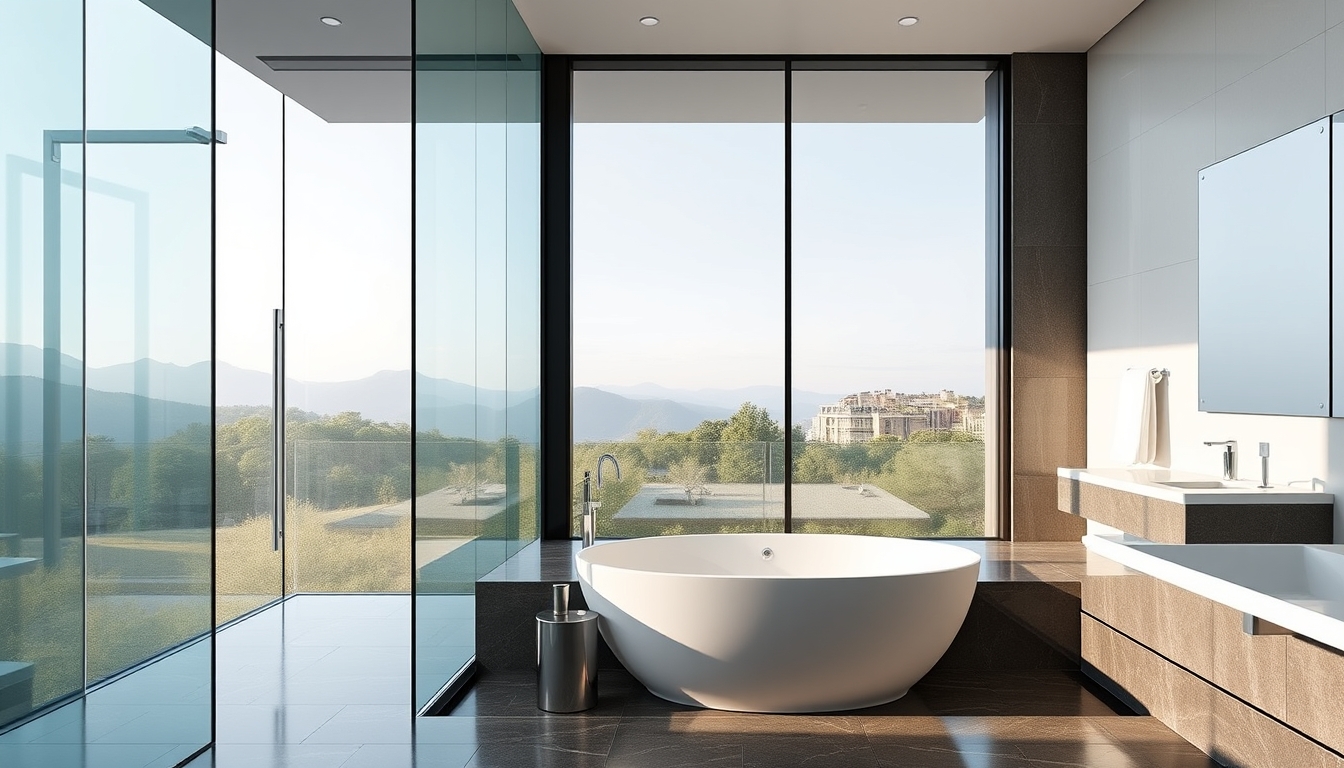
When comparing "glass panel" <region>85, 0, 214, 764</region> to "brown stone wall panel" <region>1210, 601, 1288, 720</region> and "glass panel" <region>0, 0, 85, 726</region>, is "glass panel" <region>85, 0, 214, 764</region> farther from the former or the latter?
"brown stone wall panel" <region>1210, 601, 1288, 720</region>

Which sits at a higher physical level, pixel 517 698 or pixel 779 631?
pixel 779 631

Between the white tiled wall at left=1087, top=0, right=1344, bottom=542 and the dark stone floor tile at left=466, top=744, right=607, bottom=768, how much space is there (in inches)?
96.0

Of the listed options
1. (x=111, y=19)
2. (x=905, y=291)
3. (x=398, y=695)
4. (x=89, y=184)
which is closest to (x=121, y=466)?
(x=89, y=184)

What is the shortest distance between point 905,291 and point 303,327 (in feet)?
11.9

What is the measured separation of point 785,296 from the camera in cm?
542

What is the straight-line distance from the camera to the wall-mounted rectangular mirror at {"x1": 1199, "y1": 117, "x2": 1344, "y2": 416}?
10.6 ft

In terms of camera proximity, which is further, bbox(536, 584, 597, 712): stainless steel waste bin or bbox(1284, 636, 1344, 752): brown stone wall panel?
bbox(536, 584, 597, 712): stainless steel waste bin

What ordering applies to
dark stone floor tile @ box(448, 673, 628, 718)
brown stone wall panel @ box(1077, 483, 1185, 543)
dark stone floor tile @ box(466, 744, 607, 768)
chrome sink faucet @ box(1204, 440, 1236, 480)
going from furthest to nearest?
chrome sink faucet @ box(1204, 440, 1236, 480) < dark stone floor tile @ box(448, 673, 628, 718) < brown stone wall panel @ box(1077, 483, 1185, 543) < dark stone floor tile @ box(466, 744, 607, 768)

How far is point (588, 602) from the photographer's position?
3.86 m

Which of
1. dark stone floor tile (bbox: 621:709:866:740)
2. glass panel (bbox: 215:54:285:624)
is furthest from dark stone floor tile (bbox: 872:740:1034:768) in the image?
glass panel (bbox: 215:54:285:624)

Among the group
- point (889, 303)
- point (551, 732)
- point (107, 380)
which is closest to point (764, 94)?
point (889, 303)

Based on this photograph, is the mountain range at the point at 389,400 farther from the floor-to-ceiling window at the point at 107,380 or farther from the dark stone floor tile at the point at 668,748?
the dark stone floor tile at the point at 668,748

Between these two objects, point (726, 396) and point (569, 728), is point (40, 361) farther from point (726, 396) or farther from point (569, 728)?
point (726, 396)

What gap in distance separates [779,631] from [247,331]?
3.72 meters
